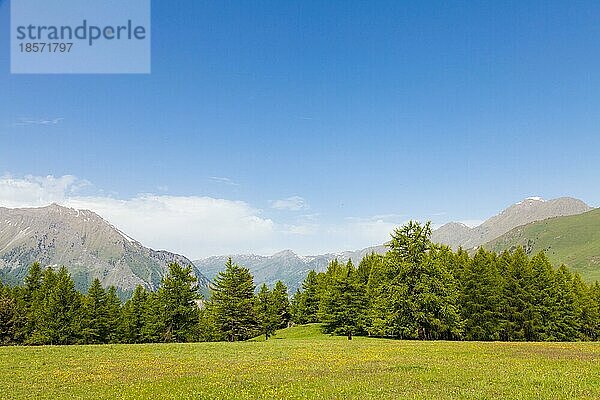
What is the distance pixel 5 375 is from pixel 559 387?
100 feet

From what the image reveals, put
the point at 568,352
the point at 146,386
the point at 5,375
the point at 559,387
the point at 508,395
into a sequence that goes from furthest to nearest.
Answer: the point at 568,352 → the point at 5,375 → the point at 146,386 → the point at 559,387 → the point at 508,395

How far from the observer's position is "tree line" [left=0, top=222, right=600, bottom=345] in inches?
2522

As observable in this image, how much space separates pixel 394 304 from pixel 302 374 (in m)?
39.7

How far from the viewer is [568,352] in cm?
3744

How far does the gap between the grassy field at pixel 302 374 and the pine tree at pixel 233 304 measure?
116ft

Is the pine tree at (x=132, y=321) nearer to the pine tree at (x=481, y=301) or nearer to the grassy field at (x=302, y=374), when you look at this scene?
the grassy field at (x=302, y=374)

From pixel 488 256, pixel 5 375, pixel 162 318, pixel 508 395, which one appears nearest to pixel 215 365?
pixel 5 375

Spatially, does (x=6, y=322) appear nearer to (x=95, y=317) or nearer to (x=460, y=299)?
(x=95, y=317)

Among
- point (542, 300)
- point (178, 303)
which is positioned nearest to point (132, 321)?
point (178, 303)

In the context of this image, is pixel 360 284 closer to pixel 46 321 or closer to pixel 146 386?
pixel 46 321

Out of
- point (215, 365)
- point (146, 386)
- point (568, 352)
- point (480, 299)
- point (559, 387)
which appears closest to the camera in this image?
point (559, 387)

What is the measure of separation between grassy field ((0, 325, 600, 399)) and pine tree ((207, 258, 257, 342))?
35309 millimetres

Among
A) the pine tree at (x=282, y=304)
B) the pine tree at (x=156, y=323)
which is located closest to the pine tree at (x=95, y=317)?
the pine tree at (x=156, y=323)

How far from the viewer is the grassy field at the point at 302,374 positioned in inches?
823
